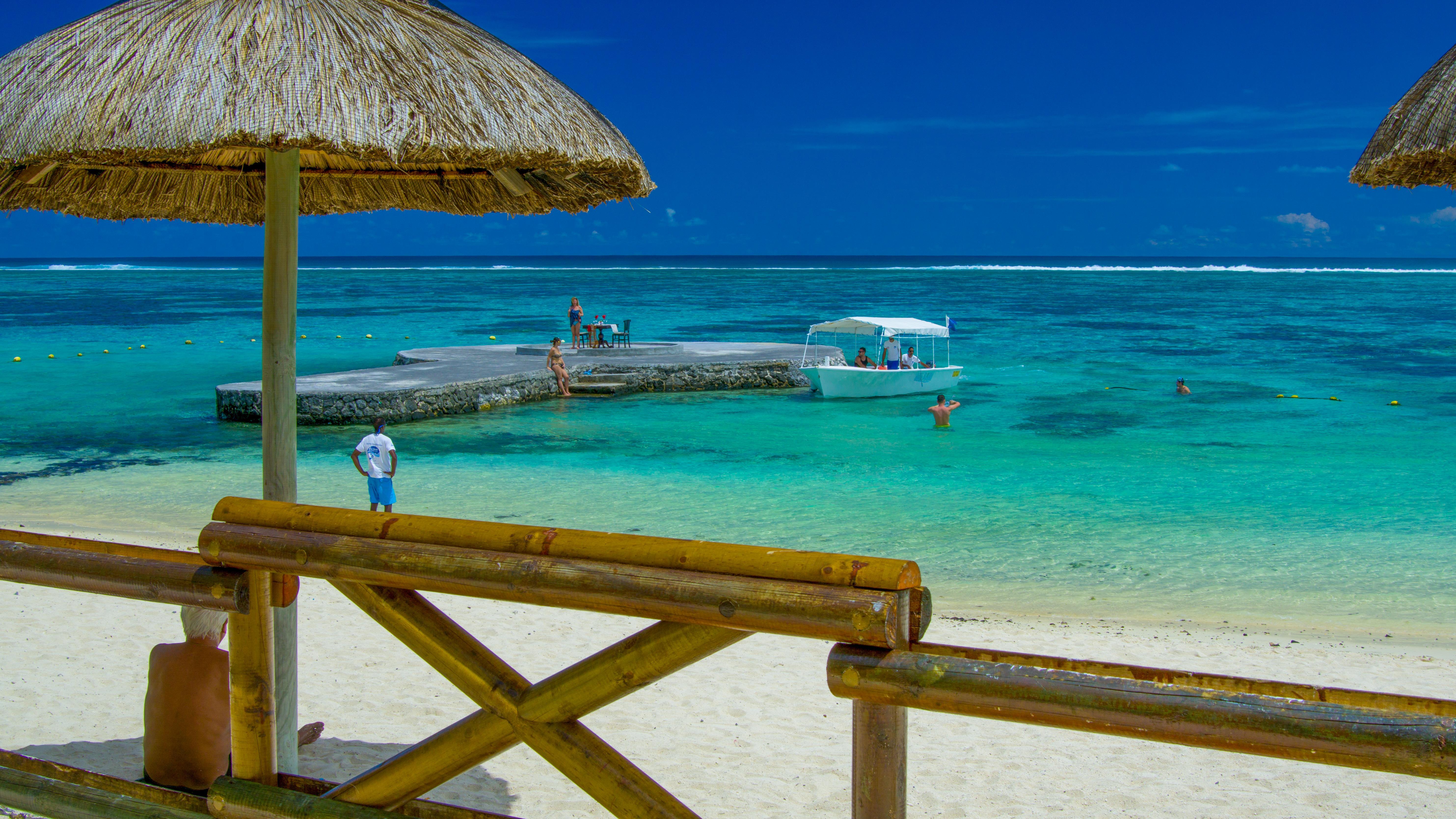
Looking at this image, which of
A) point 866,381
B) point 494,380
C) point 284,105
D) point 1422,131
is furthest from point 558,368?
point 284,105

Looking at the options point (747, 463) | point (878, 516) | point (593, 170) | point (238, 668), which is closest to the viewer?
point (238, 668)

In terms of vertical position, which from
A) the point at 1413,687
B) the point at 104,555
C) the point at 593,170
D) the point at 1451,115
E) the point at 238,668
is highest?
the point at 1451,115

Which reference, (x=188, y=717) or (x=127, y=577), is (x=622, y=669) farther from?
(x=188, y=717)

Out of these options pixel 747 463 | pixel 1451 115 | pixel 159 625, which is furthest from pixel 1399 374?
pixel 159 625

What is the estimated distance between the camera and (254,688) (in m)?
2.42

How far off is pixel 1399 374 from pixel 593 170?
33328 millimetres

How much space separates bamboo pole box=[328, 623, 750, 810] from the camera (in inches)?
79.0

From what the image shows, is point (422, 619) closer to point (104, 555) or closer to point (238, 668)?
point (238, 668)

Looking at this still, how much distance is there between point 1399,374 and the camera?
30.8 m

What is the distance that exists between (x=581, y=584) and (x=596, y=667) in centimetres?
21

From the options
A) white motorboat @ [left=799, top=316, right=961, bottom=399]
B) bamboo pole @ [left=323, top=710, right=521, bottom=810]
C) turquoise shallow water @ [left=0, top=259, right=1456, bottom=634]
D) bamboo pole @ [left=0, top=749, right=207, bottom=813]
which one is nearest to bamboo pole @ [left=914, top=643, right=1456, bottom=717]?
bamboo pole @ [left=323, top=710, right=521, bottom=810]

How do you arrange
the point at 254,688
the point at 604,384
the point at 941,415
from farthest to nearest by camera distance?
the point at 604,384 < the point at 941,415 < the point at 254,688

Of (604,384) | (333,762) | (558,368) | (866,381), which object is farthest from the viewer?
(604,384)

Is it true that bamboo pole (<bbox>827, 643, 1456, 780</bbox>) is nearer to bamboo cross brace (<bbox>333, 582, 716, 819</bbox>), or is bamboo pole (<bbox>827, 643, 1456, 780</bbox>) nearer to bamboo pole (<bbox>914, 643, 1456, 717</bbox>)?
bamboo pole (<bbox>914, 643, 1456, 717</bbox>)
